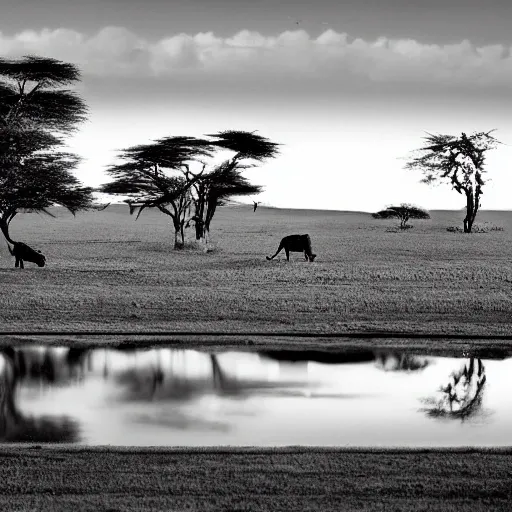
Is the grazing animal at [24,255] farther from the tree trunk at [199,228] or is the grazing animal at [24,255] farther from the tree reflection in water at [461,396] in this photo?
the tree reflection in water at [461,396]

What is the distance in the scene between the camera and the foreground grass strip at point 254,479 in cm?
809

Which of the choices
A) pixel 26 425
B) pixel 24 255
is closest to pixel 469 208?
pixel 24 255

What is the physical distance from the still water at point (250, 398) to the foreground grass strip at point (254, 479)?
130 cm

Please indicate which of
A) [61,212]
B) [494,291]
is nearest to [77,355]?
[494,291]

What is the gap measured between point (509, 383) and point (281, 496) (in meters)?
8.31

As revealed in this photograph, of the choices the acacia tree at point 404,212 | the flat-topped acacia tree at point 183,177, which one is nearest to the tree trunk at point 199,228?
the flat-topped acacia tree at point 183,177

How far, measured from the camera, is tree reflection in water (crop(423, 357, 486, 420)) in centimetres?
1309

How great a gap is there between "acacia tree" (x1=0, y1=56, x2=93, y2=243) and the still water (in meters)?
19.3

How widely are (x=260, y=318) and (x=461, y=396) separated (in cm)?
968

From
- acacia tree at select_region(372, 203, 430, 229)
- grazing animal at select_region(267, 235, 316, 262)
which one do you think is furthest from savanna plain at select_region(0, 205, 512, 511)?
acacia tree at select_region(372, 203, 430, 229)

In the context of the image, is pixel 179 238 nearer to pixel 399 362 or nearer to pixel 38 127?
pixel 38 127

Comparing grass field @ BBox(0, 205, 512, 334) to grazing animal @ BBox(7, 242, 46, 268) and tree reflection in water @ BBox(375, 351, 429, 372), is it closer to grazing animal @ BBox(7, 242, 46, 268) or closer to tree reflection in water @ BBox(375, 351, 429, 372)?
grazing animal @ BBox(7, 242, 46, 268)

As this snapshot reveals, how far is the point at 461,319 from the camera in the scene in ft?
77.6

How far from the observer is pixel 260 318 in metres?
23.5
